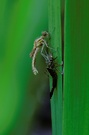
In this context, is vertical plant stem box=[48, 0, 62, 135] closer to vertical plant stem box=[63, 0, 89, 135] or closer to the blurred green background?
vertical plant stem box=[63, 0, 89, 135]

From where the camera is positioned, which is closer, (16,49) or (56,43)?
(56,43)

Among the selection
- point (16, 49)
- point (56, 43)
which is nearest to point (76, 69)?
point (56, 43)

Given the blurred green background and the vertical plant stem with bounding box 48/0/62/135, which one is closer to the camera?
the vertical plant stem with bounding box 48/0/62/135

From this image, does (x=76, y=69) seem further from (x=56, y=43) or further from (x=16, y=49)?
(x=16, y=49)

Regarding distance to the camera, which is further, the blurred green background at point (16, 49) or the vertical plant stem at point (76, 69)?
the blurred green background at point (16, 49)

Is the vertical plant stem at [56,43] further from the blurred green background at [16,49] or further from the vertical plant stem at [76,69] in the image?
the blurred green background at [16,49]

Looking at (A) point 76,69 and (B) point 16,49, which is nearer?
(A) point 76,69

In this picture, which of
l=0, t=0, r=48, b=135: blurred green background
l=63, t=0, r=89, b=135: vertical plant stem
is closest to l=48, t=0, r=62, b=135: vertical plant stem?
l=63, t=0, r=89, b=135: vertical plant stem

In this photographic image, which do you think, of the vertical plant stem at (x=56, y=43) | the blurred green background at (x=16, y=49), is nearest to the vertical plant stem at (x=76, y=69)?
the vertical plant stem at (x=56, y=43)

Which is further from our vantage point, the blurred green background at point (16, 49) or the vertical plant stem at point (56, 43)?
the blurred green background at point (16, 49)
